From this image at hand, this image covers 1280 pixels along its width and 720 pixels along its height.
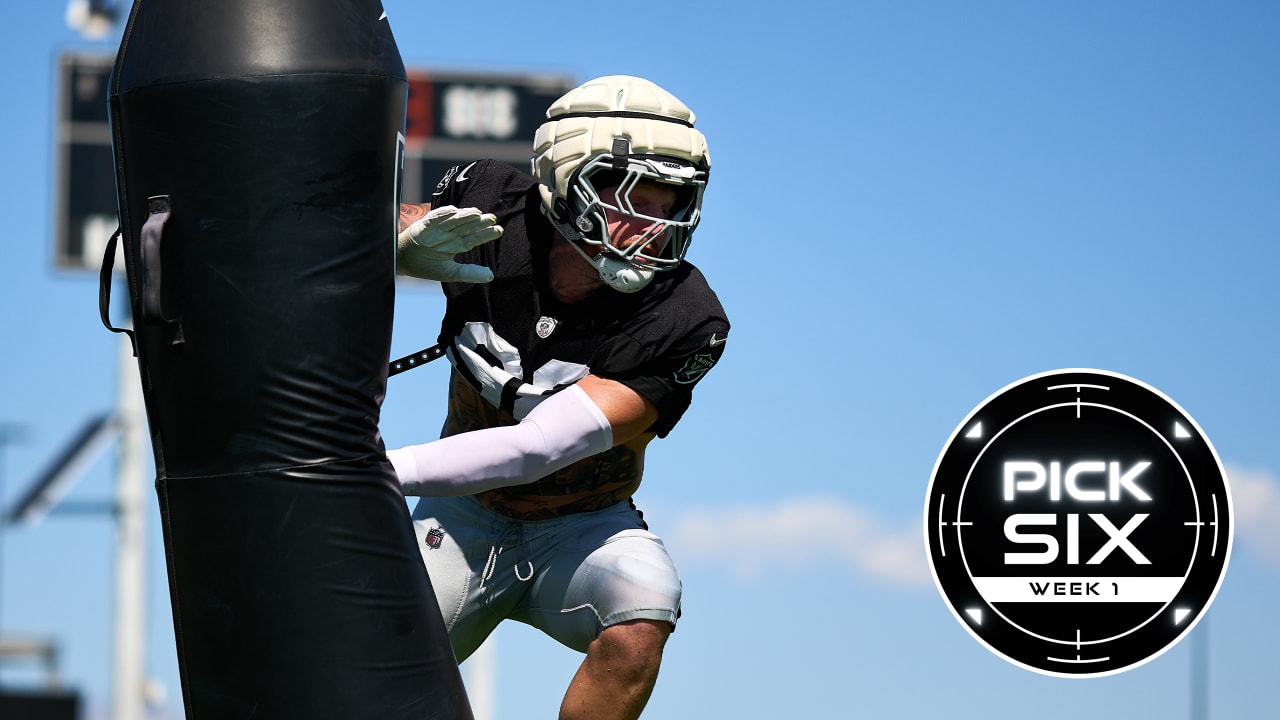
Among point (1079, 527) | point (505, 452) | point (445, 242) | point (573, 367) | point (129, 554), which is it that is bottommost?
point (129, 554)

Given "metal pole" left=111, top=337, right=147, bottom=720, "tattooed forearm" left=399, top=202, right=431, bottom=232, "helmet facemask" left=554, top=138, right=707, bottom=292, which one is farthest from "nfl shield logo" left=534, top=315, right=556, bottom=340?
"metal pole" left=111, top=337, right=147, bottom=720

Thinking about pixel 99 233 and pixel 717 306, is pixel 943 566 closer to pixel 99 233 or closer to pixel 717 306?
pixel 717 306

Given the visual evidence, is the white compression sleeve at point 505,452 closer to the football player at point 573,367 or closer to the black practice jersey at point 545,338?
the football player at point 573,367

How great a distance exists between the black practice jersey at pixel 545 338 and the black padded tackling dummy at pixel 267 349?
0.68 meters

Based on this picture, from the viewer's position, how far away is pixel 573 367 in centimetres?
A: 468

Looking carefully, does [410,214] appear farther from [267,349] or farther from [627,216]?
[267,349]

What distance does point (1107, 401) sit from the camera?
23.5 feet

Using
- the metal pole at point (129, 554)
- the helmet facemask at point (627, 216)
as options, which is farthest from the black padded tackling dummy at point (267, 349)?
the metal pole at point (129, 554)

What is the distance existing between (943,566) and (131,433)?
10920 mm

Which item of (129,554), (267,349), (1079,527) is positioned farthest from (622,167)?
(129,554)

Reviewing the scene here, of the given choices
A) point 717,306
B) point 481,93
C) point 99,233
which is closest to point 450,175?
point 717,306

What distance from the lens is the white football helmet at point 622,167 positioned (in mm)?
4609

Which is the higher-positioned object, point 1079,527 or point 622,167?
point 622,167

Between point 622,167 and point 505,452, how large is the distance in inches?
33.4
